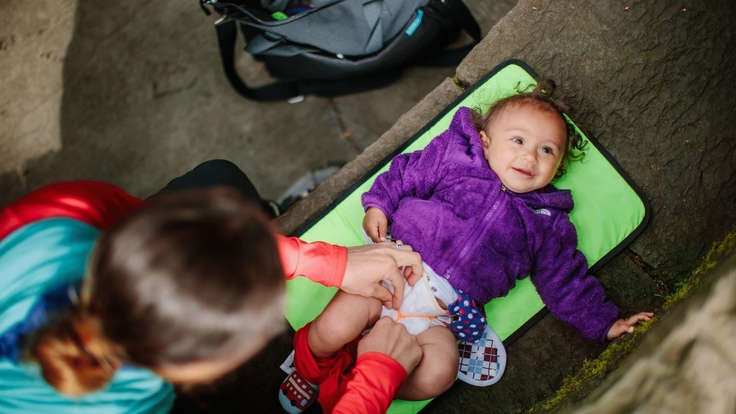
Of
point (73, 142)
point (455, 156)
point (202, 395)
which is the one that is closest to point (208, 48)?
point (73, 142)

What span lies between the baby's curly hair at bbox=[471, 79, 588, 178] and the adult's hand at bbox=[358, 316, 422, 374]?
762mm

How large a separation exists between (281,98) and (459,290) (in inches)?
49.8

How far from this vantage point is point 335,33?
2029 mm

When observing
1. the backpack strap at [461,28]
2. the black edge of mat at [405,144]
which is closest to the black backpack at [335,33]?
the backpack strap at [461,28]

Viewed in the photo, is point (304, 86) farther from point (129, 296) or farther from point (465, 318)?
point (129, 296)

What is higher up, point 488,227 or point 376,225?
point 488,227

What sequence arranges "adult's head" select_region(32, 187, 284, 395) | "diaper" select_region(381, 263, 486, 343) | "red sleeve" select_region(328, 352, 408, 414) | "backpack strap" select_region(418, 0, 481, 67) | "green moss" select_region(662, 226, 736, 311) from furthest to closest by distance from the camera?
"backpack strap" select_region(418, 0, 481, 67), "diaper" select_region(381, 263, 486, 343), "green moss" select_region(662, 226, 736, 311), "red sleeve" select_region(328, 352, 408, 414), "adult's head" select_region(32, 187, 284, 395)

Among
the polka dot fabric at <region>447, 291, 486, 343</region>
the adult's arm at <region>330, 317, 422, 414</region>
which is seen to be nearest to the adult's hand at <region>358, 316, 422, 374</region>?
the adult's arm at <region>330, 317, 422, 414</region>

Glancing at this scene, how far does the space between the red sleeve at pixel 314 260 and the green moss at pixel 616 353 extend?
26.9 inches

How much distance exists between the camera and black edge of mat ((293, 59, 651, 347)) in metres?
1.70

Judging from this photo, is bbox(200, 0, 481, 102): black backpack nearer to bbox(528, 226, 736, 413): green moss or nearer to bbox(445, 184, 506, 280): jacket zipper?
bbox(445, 184, 506, 280): jacket zipper

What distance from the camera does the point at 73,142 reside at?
7.79 feet

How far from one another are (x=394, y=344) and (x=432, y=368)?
0.55ft

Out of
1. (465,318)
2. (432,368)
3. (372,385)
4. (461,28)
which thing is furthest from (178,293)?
(461,28)
